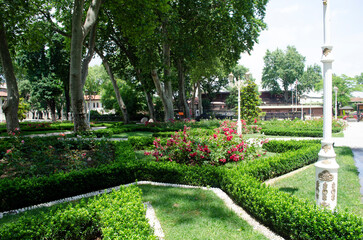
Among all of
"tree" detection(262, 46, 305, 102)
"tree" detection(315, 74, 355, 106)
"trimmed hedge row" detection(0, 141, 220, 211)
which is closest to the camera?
"trimmed hedge row" detection(0, 141, 220, 211)

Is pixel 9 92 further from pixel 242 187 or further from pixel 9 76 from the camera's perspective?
pixel 242 187

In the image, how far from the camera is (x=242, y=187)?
A: 4.46 m

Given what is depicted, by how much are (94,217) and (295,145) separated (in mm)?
8018

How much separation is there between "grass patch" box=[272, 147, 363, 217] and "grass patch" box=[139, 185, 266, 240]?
136 centimetres

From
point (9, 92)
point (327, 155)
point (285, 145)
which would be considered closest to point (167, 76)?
point (9, 92)

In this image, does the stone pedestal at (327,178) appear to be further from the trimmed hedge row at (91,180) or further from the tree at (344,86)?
the tree at (344,86)

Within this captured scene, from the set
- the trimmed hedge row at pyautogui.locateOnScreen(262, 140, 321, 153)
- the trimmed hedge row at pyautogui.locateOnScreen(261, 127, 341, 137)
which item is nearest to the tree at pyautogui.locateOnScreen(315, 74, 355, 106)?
the trimmed hedge row at pyautogui.locateOnScreen(261, 127, 341, 137)

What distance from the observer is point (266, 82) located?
60.7 m

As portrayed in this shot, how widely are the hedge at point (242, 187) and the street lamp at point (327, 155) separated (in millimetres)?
367

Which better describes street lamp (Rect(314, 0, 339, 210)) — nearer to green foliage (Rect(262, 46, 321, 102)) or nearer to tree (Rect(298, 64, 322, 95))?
green foliage (Rect(262, 46, 321, 102))

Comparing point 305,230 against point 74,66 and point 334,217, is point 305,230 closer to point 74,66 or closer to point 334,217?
point 334,217

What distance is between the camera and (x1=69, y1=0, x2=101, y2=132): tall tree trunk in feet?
38.5

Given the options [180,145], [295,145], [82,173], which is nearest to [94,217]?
[82,173]

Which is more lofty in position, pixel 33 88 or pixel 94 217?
pixel 33 88
